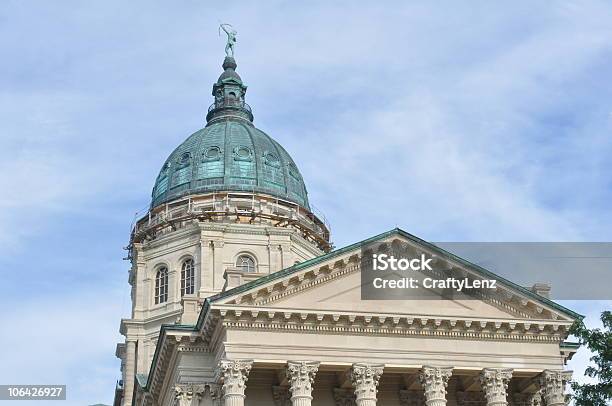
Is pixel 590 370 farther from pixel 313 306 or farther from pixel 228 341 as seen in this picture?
pixel 228 341

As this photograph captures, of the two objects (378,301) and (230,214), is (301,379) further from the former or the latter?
(230,214)

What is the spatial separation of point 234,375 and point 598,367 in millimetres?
13654

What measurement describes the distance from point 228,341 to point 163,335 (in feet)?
11.9

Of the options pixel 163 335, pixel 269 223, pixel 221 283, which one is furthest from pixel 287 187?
pixel 163 335

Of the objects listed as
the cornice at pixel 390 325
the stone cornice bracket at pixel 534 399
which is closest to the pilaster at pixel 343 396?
the cornice at pixel 390 325

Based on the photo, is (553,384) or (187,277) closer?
(553,384)

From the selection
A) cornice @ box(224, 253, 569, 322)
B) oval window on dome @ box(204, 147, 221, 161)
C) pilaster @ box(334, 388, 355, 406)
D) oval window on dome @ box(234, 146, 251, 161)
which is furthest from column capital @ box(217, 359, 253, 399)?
oval window on dome @ box(204, 147, 221, 161)

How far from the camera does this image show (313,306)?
36.7m

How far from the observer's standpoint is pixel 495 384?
36969 millimetres

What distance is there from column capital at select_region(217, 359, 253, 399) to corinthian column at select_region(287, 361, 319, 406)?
155 centimetres

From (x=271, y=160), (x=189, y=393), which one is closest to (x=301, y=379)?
(x=189, y=393)

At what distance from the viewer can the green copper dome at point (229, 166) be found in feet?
211

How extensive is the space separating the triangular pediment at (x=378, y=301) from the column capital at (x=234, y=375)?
6.73 ft

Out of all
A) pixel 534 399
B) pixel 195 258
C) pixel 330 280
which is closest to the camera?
pixel 330 280
